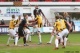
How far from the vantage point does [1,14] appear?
5103 centimetres

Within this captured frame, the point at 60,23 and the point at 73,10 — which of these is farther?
the point at 73,10

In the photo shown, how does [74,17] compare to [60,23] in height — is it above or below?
below

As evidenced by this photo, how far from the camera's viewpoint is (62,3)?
188ft

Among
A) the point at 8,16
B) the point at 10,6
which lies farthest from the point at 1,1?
the point at 8,16

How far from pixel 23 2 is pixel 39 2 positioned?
2.68 meters

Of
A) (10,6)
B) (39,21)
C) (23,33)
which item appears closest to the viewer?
(23,33)

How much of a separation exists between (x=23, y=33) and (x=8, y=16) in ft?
91.4

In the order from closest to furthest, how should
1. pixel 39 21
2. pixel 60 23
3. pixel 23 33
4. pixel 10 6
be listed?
pixel 60 23 → pixel 23 33 → pixel 39 21 → pixel 10 6

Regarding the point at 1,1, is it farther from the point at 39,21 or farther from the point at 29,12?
the point at 39,21

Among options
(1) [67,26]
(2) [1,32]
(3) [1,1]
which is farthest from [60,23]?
(3) [1,1]

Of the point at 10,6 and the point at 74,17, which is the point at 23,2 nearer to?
the point at 10,6

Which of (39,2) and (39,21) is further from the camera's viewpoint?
(39,2)

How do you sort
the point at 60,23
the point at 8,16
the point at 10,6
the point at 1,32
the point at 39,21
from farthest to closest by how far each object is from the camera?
the point at 10,6
the point at 8,16
the point at 1,32
the point at 39,21
the point at 60,23

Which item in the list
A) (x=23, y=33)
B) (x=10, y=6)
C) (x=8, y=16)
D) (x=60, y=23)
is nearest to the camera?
(x=60, y=23)
